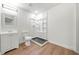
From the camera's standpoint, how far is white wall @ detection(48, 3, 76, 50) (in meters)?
1.56

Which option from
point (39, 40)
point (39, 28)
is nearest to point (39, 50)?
point (39, 40)

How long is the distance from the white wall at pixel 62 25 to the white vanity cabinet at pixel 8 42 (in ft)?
2.68

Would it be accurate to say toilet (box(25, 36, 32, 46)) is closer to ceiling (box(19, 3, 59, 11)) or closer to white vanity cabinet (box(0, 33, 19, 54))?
white vanity cabinet (box(0, 33, 19, 54))

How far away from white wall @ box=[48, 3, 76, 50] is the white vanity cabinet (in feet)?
2.68

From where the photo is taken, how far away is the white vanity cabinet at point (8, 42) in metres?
1.59

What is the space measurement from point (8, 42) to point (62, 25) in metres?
1.35

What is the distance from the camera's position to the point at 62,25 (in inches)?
64.1

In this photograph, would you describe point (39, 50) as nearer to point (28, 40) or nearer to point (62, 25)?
point (28, 40)

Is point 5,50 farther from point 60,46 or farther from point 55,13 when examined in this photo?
point 55,13

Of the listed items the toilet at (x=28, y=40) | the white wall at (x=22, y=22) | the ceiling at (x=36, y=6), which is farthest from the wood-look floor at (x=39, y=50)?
the ceiling at (x=36, y=6)

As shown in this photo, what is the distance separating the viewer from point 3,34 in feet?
5.31
